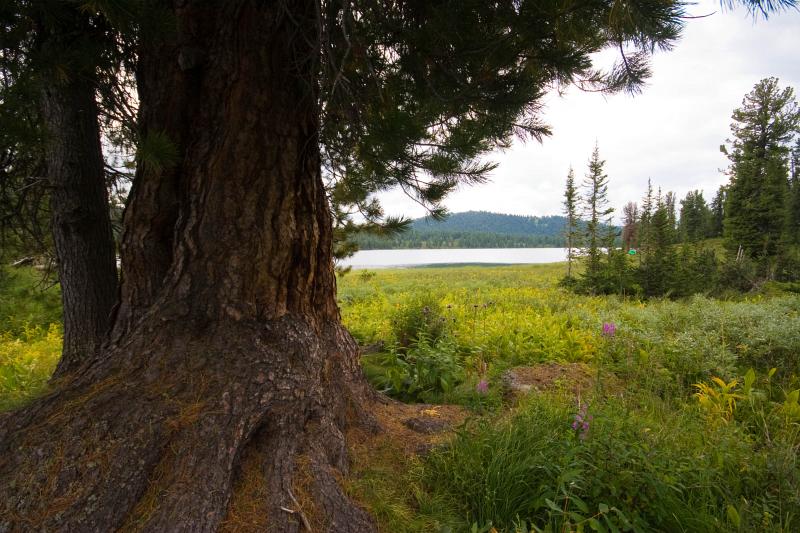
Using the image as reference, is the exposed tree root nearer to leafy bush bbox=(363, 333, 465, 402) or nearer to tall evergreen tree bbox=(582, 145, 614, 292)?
leafy bush bbox=(363, 333, 465, 402)

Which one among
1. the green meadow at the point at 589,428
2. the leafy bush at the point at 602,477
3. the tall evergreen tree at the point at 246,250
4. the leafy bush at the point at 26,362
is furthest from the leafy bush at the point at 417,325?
the leafy bush at the point at 26,362

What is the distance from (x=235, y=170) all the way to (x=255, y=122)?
1.20ft

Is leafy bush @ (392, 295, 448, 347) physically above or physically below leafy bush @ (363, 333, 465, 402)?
above

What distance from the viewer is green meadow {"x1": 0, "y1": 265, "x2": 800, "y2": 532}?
1964 mm

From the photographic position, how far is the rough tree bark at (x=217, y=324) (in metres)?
1.86

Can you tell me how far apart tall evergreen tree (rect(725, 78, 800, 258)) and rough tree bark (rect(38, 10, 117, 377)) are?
3159 centimetres

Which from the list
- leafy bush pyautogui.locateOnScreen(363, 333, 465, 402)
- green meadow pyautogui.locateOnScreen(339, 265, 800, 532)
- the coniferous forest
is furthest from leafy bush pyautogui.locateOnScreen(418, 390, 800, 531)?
the coniferous forest

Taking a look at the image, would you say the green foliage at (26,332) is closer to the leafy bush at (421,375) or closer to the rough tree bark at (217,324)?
the rough tree bark at (217,324)

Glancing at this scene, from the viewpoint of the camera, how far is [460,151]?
3.45m

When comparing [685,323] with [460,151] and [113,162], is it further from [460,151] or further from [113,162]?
[113,162]

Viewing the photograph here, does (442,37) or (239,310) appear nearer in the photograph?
(442,37)

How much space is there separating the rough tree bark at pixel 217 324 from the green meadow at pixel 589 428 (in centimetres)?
58

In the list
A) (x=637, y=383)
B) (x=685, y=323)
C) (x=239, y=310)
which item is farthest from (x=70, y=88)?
(x=685, y=323)

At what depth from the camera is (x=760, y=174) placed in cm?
2580
